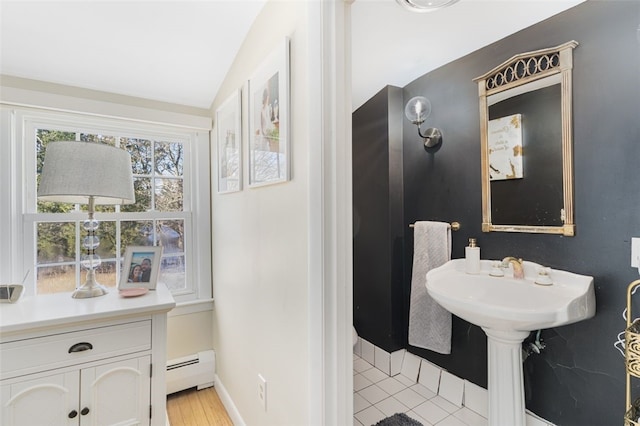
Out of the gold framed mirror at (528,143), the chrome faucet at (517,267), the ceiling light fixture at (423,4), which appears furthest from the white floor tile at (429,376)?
the ceiling light fixture at (423,4)

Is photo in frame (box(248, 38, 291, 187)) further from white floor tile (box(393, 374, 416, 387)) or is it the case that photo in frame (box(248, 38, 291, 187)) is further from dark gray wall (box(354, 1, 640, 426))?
white floor tile (box(393, 374, 416, 387))

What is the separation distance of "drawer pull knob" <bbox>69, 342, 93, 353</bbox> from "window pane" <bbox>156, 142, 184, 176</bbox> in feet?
3.69

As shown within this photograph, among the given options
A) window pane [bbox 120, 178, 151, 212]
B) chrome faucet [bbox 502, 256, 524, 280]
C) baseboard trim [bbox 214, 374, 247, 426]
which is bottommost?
baseboard trim [bbox 214, 374, 247, 426]

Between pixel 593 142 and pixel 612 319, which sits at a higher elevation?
pixel 593 142

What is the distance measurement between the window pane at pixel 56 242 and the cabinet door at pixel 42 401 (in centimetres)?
76

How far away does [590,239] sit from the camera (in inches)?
51.1

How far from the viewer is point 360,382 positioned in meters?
2.04

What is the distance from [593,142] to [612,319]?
0.77m

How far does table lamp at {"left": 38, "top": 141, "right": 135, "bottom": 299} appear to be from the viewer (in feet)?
4.16

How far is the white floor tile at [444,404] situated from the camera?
1735 millimetres

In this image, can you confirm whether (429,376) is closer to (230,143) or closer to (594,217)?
(594,217)

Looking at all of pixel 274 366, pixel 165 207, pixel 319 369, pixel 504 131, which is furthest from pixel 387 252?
pixel 165 207

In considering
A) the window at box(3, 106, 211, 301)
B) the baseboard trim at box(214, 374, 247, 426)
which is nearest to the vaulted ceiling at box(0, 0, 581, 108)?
the window at box(3, 106, 211, 301)

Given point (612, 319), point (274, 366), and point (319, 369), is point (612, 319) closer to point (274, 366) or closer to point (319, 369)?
point (319, 369)
